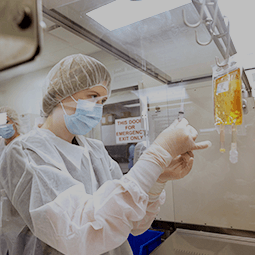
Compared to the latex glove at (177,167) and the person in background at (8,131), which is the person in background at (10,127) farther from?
the latex glove at (177,167)

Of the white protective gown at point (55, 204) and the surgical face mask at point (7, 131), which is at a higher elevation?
the surgical face mask at point (7, 131)

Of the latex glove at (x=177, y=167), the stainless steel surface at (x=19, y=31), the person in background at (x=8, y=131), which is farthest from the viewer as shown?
the latex glove at (x=177, y=167)

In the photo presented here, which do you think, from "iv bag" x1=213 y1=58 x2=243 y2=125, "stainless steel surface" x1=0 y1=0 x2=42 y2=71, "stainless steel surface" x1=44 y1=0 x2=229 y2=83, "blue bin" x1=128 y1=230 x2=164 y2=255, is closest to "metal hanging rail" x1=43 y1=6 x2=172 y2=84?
"stainless steel surface" x1=44 y1=0 x2=229 y2=83

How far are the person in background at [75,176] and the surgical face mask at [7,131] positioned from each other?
0.03 meters

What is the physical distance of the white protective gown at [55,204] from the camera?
2.09 feet

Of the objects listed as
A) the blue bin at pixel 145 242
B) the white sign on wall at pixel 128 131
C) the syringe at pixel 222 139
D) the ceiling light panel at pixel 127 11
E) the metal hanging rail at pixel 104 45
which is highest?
the ceiling light panel at pixel 127 11

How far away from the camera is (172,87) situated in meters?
1.23

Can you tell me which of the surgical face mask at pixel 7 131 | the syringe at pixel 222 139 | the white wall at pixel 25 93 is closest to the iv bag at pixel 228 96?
the syringe at pixel 222 139

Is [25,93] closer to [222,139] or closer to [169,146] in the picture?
[169,146]

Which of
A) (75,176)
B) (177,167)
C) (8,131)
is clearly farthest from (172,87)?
(8,131)

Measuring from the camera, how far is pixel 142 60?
115 cm

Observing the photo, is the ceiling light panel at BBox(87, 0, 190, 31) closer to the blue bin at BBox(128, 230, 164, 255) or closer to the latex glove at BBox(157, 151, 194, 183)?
the latex glove at BBox(157, 151, 194, 183)

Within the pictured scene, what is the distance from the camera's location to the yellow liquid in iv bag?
3.23 ft

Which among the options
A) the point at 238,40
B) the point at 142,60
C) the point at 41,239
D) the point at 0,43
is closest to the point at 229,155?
the point at 238,40
